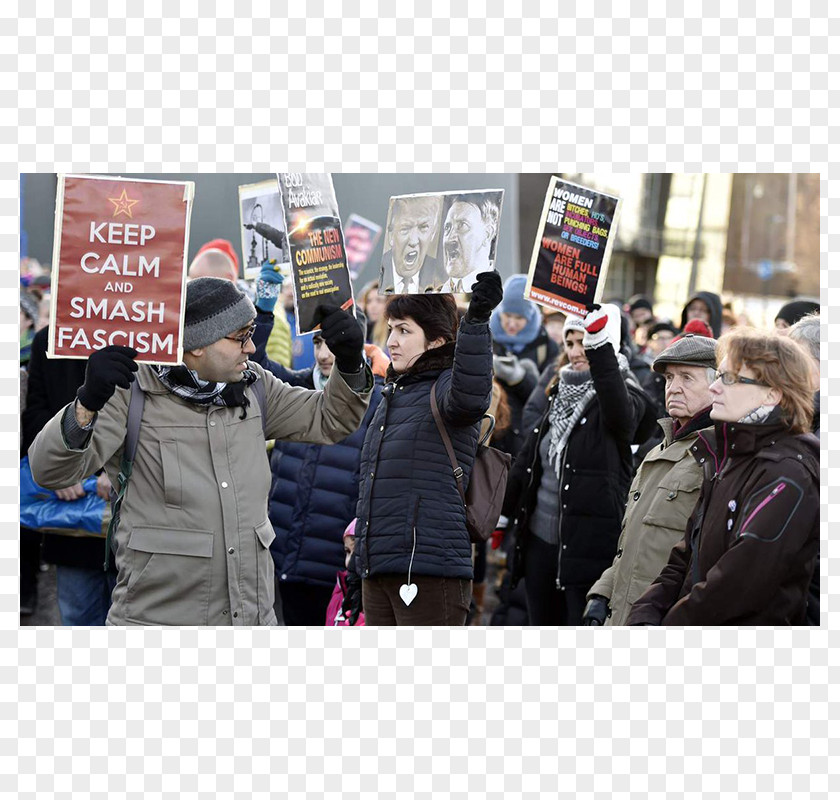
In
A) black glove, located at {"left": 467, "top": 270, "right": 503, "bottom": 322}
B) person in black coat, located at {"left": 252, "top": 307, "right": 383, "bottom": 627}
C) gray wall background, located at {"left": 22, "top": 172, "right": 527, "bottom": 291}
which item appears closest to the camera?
black glove, located at {"left": 467, "top": 270, "right": 503, "bottom": 322}

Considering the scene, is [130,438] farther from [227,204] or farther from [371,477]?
[227,204]

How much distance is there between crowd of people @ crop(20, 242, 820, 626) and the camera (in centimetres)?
358

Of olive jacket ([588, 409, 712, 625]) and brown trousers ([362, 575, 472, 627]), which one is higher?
olive jacket ([588, 409, 712, 625])

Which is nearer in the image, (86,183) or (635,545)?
(86,183)

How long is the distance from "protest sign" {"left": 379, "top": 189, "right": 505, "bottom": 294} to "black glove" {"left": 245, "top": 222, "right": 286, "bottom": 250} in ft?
2.84

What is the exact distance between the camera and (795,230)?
38.3 meters

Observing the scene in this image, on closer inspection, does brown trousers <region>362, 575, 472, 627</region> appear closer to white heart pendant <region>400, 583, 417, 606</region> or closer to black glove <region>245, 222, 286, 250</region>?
white heart pendant <region>400, 583, 417, 606</region>

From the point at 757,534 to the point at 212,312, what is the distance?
1.94 m

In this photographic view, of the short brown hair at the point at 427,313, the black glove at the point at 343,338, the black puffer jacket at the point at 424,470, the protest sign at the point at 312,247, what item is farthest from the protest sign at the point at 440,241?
the black glove at the point at 343,338

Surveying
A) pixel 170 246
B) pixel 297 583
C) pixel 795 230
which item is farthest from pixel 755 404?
pixel 795 230

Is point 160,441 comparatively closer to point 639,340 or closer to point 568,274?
point 568,274

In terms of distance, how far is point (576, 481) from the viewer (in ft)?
18.1

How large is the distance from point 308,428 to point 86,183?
3.79 feet

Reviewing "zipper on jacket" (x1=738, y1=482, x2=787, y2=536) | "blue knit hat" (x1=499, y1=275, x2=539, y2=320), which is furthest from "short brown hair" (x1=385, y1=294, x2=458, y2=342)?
"blue knit hat" (x1=499, y1=275, x2=539, y2=320)
